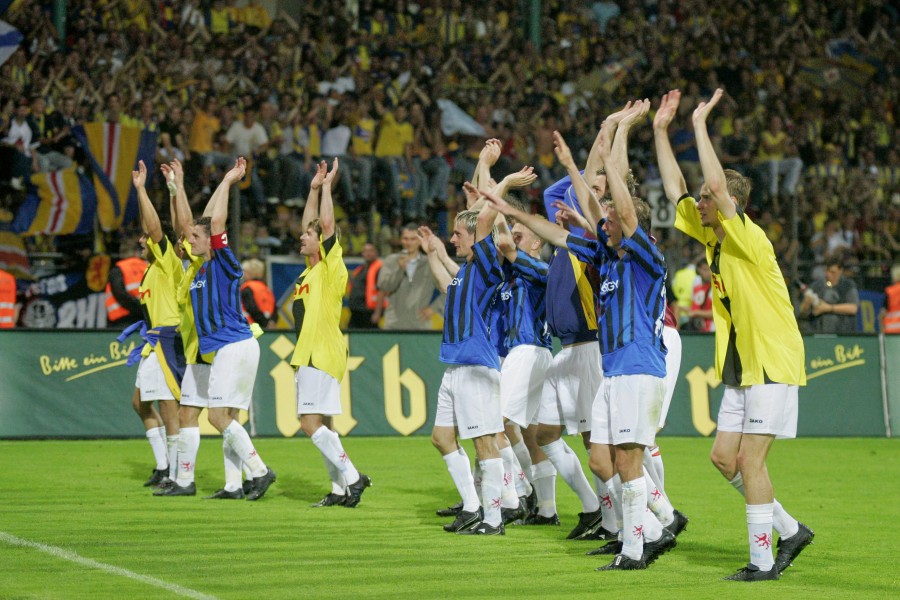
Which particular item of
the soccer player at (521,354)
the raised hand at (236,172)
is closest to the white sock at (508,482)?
the soccer player at (521,354)

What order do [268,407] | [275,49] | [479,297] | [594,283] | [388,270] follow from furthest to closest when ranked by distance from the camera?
[275,49]
[388,270]
[268,407]
[479,297]
[594,283]

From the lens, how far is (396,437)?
701 inches

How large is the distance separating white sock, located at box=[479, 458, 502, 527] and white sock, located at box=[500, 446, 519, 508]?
0.23 metres

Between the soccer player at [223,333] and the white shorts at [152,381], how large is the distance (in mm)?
1092

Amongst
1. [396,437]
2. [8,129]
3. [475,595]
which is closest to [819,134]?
[396,437]

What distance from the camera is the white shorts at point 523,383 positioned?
10.3 m

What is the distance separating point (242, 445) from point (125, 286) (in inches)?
184

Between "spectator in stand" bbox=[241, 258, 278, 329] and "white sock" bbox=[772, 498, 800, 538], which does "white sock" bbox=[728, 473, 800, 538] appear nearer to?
"white sock" bbox=[772, 498, 800, 538]

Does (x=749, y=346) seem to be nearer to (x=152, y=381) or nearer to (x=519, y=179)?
(x=519, y=179)

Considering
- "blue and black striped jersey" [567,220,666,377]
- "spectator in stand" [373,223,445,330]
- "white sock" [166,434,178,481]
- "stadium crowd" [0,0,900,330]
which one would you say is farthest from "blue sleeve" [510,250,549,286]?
"stadium crowd" [0,0,900,330]

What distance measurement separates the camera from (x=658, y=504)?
30.2 ft

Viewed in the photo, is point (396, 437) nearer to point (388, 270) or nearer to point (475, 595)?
point (388, 270)

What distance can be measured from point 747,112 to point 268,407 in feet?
44.3

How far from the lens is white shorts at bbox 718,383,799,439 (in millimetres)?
7852
